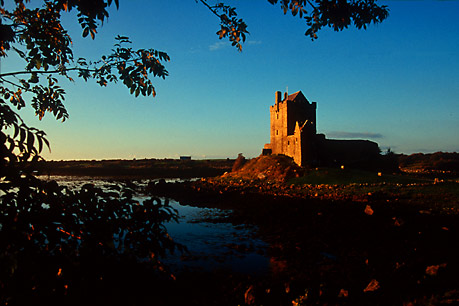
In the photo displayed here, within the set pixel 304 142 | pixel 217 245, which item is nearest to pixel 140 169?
pixel 304 142

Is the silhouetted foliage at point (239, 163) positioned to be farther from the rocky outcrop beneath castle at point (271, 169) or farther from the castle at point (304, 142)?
the castle at point (304, 142)

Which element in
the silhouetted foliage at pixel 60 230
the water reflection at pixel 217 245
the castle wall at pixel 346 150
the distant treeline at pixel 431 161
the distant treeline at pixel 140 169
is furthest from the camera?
the distant treeline at pixel 140 169

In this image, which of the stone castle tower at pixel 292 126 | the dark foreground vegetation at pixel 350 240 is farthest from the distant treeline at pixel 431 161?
the dark foreground vegetation at pixel 350 240

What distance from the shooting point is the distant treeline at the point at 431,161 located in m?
60.5

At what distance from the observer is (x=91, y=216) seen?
14.5ft

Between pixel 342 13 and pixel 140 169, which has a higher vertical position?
pixel 342 13

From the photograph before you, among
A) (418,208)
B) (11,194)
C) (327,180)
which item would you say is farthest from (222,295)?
(327,180)

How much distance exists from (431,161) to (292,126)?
38.8 m

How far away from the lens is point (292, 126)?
170 feet

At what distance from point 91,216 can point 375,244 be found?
1556 cm

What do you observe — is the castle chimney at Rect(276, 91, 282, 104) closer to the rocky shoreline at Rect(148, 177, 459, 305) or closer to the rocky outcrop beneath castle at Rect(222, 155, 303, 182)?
the rocky outcrop beneath castle at Rect(222, 155, 303, 182)

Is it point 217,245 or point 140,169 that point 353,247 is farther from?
point 140,169

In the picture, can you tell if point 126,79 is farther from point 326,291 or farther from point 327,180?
point 327,180

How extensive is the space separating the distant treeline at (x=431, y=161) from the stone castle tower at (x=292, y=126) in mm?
27503
